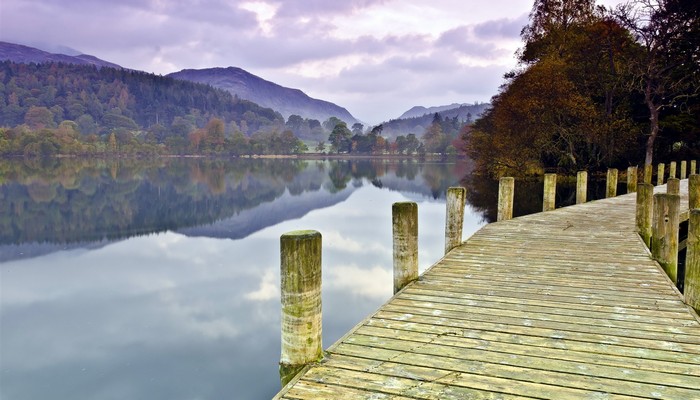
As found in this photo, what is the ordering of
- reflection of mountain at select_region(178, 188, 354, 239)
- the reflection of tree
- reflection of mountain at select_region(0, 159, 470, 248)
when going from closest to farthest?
reflection of mountain at select_region(0, 159, 470, 248), the reflection of tree, reflection of mountain at select_region(178, 188, 354, 239)

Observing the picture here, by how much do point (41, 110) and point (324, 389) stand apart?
8104 inches

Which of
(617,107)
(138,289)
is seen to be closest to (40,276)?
(138,289)

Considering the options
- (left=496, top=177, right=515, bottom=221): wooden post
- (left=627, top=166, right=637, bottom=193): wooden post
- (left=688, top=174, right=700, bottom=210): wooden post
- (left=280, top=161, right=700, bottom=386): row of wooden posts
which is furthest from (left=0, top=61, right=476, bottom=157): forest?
(left=280, top=161, right=700, bottom=386): row of wooden posts

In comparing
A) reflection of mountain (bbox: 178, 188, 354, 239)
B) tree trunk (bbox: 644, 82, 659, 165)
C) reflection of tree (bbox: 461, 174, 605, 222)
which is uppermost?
tree trunk (bbox: 644, 82, 659, 165)

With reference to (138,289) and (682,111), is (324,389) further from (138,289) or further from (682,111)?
(682,111)

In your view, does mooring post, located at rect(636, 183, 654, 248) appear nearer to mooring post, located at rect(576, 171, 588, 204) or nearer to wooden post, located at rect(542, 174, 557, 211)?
wooden post, located at rect(542, 174, 557, 211)

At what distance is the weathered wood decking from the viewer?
3.50m

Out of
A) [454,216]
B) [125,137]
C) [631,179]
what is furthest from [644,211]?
[125,137]

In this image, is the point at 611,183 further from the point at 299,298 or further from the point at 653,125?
the point at 299,298

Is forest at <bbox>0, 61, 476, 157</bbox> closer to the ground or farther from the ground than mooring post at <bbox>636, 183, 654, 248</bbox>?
farther from the ground

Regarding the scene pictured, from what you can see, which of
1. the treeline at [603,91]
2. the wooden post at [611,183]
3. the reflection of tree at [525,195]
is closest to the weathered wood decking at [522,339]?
the wooden post at [611,183]

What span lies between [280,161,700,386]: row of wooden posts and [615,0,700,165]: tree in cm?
2118

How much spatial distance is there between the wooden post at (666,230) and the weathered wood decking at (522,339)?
24cm

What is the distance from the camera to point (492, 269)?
23.9 feet
